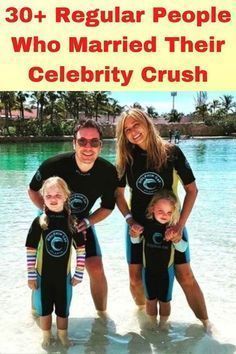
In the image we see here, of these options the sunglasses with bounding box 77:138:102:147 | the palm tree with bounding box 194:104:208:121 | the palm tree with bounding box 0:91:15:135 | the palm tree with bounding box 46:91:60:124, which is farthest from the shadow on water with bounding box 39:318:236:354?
the palm tree with bounding box 194:104:208:121

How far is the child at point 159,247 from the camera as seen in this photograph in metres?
3.92

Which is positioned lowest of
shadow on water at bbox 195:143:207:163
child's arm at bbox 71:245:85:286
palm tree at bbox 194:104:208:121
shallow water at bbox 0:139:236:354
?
shadow on water at bbox 195:143:207:163

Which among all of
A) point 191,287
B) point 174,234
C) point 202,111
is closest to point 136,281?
point 191,287

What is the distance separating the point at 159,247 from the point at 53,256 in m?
0.81

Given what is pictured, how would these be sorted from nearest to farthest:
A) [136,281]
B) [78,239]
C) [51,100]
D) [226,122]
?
[78,239] → [136,281] → [51,100] → [226,122]

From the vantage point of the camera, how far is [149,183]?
403 centimetres

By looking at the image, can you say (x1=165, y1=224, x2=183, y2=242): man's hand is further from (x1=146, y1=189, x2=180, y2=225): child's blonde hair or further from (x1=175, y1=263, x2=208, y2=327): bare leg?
(x1=175, y1=263, x2=208, y2=327): bare leg

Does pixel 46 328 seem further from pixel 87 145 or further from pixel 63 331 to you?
pixel 87 145

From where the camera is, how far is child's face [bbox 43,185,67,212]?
372 centimetres

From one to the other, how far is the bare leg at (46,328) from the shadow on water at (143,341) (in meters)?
0.08

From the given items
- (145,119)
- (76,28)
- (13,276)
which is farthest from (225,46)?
(13,276)

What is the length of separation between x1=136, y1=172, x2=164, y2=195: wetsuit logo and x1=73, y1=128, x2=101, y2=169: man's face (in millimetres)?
403

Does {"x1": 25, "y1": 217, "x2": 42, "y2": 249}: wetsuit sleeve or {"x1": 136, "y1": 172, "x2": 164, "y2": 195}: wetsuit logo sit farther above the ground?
{"x1": 136, "y1": 172, "x2": 164, "y2": 195}: wetsuit logo

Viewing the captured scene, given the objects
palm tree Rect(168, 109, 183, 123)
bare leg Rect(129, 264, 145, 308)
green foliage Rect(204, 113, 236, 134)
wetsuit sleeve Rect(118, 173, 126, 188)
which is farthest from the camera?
palm tree Rect(168, 109, 183, 123)
